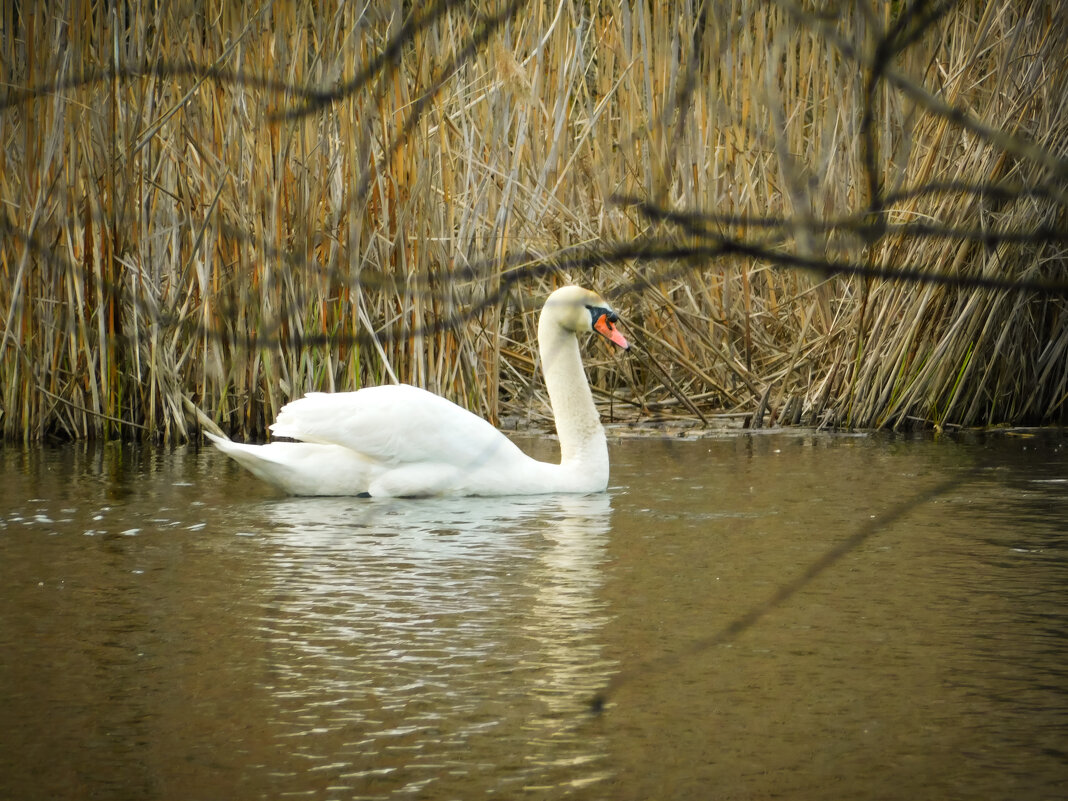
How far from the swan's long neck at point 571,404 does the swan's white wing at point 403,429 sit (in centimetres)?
29

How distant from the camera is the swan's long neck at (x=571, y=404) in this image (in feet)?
22.2

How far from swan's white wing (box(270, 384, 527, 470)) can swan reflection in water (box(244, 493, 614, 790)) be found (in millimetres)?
405

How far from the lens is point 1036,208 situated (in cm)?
775

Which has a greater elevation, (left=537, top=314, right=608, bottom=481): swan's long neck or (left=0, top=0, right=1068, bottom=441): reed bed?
(left=0, top=0, right=1068, bottom=441): reed bed

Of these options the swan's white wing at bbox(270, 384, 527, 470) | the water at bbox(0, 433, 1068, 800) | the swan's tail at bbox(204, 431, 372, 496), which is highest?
the swan's white wing at bbox(270, 384, 527, 470)

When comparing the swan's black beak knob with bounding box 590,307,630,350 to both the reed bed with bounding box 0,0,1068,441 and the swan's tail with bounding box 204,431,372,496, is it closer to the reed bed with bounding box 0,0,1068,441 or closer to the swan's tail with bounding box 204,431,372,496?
the reed bed with bounding box 0,0,1068,441

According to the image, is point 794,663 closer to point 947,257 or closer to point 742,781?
point 742,781

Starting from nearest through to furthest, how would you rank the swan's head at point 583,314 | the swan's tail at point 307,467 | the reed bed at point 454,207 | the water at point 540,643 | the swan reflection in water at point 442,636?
the water at point 540,643 < the swan reflection in water at point 442,636 < the swan's tail at point 307,467 < the swan's head at point 583,314 < the reed bed at point 454,207

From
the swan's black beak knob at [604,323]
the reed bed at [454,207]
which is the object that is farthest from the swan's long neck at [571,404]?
the reed bed at [454,207]

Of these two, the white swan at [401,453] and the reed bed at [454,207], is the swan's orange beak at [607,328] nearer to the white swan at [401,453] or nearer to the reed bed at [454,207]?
the reed bed at [454,207]

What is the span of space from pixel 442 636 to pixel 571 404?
10.5ft

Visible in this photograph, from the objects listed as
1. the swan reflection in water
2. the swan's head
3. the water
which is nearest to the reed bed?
the swan's head

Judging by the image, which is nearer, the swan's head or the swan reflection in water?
the swan reflection in water

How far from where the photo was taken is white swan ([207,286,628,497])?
6598 mm
